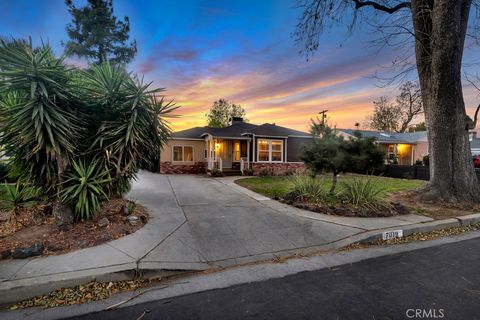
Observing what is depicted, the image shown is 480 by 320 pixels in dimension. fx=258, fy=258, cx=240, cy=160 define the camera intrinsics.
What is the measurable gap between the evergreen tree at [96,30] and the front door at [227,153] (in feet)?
40.2

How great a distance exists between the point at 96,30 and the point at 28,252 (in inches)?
898

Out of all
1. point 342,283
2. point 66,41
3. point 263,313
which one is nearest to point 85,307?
point 263,313

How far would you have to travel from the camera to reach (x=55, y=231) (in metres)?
4.61

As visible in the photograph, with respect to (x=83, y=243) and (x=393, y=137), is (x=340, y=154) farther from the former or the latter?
(x=393, y=137)

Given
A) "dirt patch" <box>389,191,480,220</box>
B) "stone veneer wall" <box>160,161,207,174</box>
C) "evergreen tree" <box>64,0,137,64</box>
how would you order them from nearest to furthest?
"dirt patch" <box>389,191,480,220</box> → "stone veneer wall" <box>160,161,207,174</box> → "evergreen tree" <box>64,0,137,64</box>

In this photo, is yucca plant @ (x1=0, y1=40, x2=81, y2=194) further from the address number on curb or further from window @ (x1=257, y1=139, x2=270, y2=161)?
window @ (x1=257, y1=139, x2=270, y2=161)

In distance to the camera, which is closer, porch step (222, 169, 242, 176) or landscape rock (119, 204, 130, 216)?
landscape rock (119, 204, 130, 216)

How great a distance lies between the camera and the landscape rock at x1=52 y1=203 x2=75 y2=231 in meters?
4.70

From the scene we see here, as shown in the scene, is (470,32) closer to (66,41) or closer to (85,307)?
(85,307)

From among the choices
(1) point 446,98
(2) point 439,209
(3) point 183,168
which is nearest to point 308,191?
(2) point 439,209

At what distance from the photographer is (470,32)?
8.88 metres

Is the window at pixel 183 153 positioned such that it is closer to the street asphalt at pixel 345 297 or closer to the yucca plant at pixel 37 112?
the yucca plant at pixel 37 112

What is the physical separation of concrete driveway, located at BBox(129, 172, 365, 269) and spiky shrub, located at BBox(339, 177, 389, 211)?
5.33 ft

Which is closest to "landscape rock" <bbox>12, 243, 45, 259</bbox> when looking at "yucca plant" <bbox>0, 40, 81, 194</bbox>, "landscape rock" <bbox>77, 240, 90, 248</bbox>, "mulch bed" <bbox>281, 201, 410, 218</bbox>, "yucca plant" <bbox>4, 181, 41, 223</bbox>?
"landscape rock" <bbox>77, 240, 90, 248</bbox>
